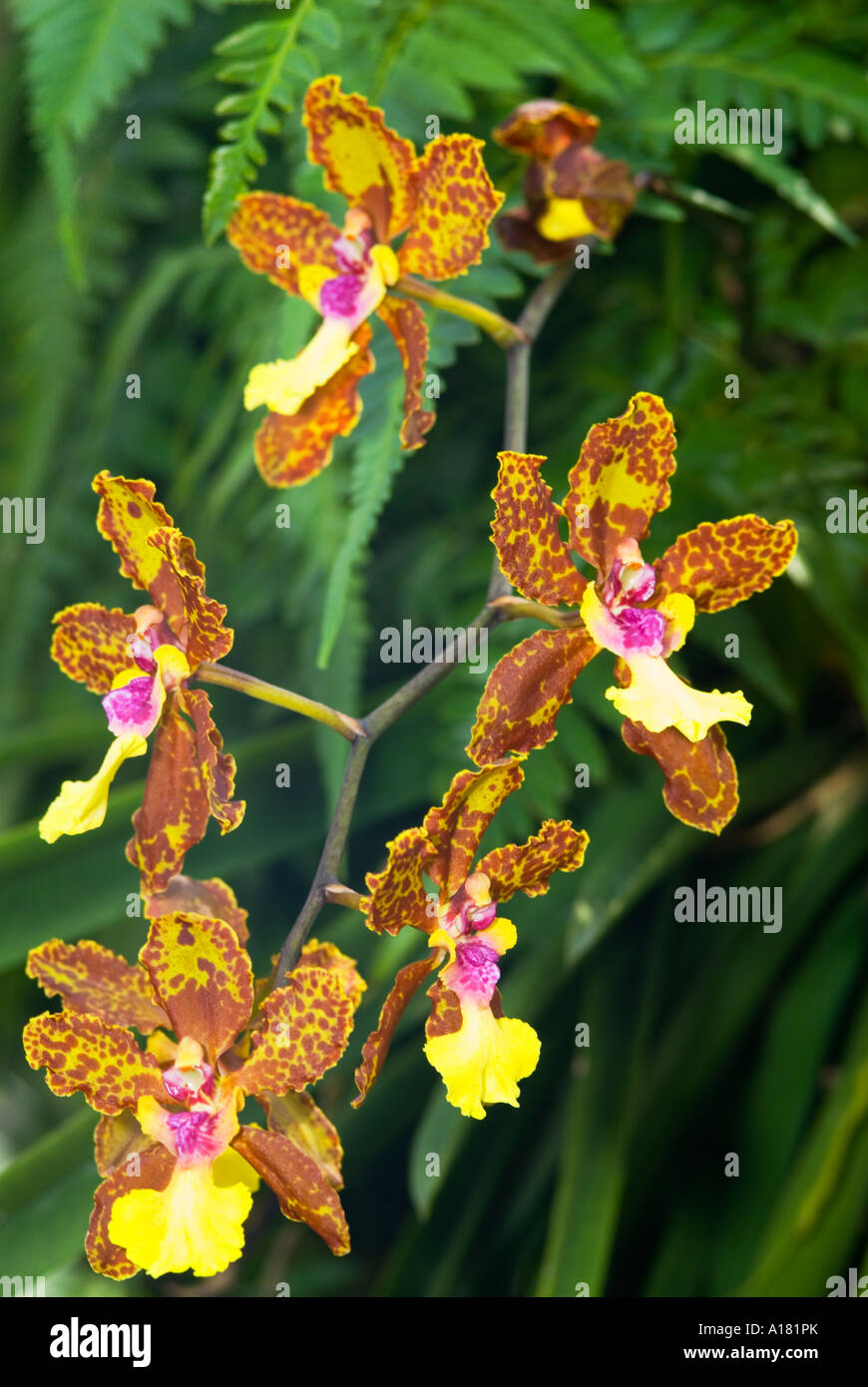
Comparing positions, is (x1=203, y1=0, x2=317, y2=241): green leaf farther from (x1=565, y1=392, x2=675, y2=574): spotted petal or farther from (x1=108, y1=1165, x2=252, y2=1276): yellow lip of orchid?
(x1=108, y1=1165, x2=252, y2=1276): yellow lip of orchid

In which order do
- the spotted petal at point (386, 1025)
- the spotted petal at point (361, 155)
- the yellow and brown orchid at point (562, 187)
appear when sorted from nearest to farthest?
the spotted petal at point (386, 1025), the spotted petal at point (361, 155), the yellow and brown orchid at point (562, 187)

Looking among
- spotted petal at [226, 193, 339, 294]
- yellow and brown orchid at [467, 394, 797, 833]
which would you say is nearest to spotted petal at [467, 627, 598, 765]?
yellow and brown orchid at [467, 394, 797, 833]

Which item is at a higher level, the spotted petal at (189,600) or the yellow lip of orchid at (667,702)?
the spotted petal at (189,600)

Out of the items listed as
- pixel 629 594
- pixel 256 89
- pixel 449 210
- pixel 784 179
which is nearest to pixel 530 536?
pixel 629 594

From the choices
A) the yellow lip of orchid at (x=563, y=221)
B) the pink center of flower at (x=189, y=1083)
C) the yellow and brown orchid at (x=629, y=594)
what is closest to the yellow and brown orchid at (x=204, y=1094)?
the pink center of flower at (x=189, y=1083)

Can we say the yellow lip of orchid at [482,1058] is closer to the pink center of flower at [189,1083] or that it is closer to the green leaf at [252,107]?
the pink center of flower at [189,1083]

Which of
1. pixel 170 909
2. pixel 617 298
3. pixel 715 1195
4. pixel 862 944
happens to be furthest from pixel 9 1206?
pixel 617 298

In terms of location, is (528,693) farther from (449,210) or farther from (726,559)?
(449,210)

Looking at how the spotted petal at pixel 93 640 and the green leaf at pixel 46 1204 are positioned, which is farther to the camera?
the green leaf at pixel 46 1204
